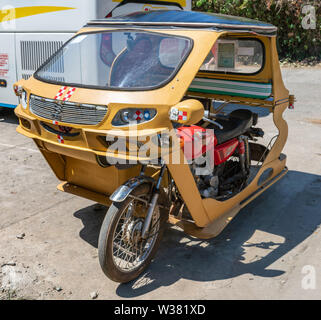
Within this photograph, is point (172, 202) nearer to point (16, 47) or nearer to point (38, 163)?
point (38, 163)

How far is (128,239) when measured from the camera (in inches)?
134

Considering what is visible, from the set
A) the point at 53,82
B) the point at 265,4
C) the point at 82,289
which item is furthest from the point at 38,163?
the point at 265,4

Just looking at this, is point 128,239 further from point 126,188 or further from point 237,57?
point 237,57

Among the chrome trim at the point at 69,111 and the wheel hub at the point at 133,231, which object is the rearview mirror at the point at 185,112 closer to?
the chrome trim at the point at 69,111

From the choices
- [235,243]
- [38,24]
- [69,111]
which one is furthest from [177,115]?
[38,24]

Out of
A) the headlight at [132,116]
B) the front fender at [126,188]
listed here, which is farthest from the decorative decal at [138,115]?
the front fender at [126,188]

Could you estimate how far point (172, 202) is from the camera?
3.98 metres

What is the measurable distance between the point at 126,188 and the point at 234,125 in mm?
1704

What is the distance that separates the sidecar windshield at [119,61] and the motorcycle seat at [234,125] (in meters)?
1.03

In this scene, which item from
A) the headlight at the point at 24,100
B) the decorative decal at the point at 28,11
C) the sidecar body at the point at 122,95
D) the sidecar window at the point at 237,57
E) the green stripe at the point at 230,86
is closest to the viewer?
the sidecar body at the point at 122,95

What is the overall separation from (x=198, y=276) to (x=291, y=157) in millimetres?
3619

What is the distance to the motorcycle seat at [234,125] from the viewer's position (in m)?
4.22

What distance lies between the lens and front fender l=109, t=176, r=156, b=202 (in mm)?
3180

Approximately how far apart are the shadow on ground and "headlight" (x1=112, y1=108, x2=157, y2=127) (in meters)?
1.33
